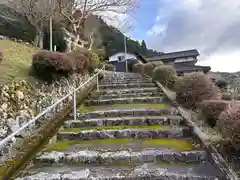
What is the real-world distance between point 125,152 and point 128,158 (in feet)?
0.42

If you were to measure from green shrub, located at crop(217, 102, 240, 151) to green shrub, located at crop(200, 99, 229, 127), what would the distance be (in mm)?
885

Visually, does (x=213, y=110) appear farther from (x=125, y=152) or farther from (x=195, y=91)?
(x=125, y=152)

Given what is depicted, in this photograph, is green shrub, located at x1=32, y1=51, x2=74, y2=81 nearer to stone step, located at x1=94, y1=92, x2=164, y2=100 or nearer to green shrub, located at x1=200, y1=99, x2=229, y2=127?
stone step, located at x1=94, y1=92, x2=164, y2=100

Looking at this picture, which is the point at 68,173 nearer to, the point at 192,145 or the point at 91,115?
the point at 192,145

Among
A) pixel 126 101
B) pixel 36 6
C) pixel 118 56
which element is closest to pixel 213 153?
pixel 126 101

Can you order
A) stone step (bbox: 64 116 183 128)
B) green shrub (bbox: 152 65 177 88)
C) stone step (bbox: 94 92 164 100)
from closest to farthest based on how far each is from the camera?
stone step (bbox: 64 116 183 128) < stone step (bbox: 94 92 164 100) < green shrub (bbox: 152 65 177 88)

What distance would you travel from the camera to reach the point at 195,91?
519 cm

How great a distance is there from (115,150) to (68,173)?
0.75m

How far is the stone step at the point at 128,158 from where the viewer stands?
3062 mm

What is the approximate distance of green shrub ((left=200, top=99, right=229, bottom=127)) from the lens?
382 cm

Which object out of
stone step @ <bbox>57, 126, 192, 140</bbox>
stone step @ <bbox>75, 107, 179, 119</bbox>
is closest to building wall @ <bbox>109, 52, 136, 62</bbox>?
stone step @ <bbox>75, 107, 179, 119</bbox>

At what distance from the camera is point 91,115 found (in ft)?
15.9

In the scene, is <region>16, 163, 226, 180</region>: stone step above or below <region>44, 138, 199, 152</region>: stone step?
below

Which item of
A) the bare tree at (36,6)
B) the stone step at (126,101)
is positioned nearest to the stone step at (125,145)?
the stone step at (126,101)
